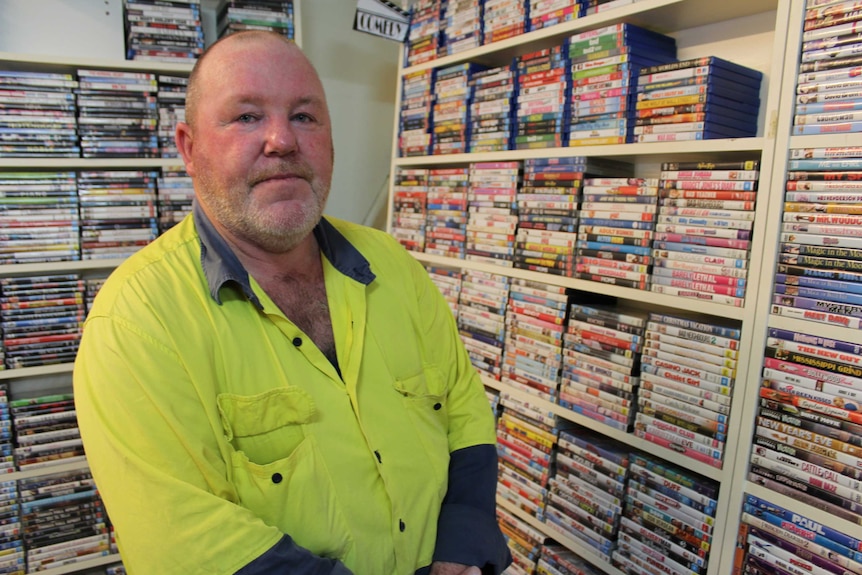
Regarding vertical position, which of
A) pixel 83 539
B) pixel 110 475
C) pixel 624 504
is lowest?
pixel 83 539

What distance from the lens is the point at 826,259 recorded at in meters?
1.28

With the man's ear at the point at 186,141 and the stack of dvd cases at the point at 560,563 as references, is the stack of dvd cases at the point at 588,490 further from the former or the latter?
the man's ear at the point at 186,141

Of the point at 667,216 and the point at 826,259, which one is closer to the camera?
the point at 826,259

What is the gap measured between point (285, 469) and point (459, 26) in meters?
1.87

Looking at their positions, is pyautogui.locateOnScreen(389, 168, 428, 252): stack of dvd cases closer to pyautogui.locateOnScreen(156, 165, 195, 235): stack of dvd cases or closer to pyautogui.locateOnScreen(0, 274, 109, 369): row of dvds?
pyautogui.locateOnScreen(156, 165, 195, 235): stack of dvd cases

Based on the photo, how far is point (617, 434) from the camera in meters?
1.74

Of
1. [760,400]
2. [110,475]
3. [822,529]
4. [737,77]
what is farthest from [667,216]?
[110,475]

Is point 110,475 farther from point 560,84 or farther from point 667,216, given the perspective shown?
point 560,84

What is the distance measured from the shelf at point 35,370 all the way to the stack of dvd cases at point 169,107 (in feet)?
2.92

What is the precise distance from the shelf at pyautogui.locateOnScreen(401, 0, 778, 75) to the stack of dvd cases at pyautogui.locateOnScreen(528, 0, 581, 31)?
0.8 inches

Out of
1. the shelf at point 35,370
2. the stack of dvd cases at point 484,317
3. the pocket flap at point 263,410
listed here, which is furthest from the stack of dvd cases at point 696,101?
the shelf at point 35,370

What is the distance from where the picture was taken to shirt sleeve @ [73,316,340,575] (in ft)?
2.94

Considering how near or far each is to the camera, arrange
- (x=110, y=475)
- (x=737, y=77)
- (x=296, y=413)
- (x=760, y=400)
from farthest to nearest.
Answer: (x=737, y=77) < (x=760, y=400) < (x=296, y=413) < (x=110, y=475)

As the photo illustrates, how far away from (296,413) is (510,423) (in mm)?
1198
